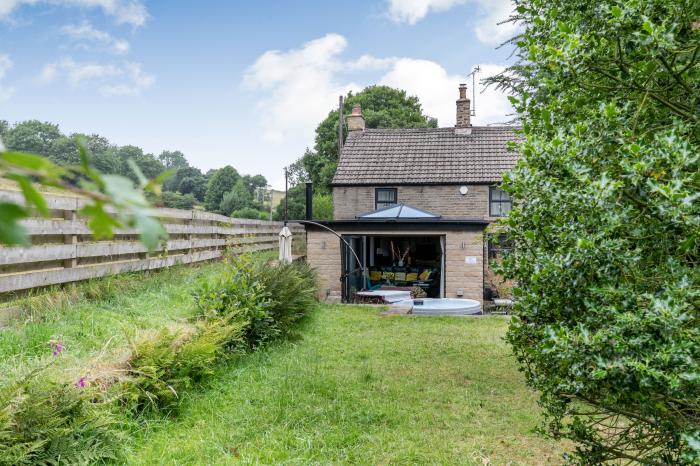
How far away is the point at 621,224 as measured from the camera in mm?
2371

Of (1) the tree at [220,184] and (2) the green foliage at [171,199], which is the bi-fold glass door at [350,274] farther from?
(1) the tree at [220,184]

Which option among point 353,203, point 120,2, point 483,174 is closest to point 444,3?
point 483,174

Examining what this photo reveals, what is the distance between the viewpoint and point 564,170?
2701 mm

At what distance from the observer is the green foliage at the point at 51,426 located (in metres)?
3.27

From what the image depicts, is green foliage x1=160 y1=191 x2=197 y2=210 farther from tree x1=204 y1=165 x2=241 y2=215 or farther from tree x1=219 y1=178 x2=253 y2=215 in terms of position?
tree x1=204 y1=165 x2=241 y2=215

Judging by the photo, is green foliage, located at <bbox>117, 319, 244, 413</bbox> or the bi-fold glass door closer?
green foliage, located at <bbox>117, 319, 244, 413</bbox>

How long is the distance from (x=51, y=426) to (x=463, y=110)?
19970 mm

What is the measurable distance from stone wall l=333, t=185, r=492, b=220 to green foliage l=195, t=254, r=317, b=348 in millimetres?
10120

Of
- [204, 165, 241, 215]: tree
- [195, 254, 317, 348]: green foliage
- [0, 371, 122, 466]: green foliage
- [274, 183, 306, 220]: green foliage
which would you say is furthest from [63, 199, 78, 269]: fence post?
[204, 165, 241, 215]: tree

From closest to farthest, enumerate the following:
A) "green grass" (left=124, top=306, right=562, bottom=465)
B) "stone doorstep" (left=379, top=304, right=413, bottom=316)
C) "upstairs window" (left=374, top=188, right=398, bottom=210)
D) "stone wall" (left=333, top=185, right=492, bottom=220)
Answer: "green grass" (left=124, top=306, right=562, bottom=465) → "stone doorstep" (left=379, top=304, right=413, bottom=316) → "stone wall" (left=333, top=185, right=492, bottom=220) → "upstairs window" (left=374, top=188, right=398, bottom=210)

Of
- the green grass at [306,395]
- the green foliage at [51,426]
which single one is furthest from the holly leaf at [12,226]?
the green foliage at [51,426]

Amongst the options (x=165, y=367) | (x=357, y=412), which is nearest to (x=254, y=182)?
(x=165, y=367)

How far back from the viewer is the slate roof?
19.1 m

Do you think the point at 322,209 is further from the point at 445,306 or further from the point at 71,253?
the point at 71,253
